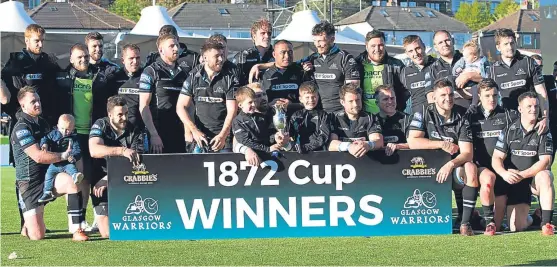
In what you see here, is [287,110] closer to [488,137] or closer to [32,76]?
[488,137]

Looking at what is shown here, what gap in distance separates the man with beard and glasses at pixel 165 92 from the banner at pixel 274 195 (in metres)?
1.20

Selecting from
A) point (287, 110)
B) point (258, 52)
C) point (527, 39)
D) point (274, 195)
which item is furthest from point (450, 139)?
point (527, 39)

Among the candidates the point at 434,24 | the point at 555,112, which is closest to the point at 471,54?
the point at 555,112

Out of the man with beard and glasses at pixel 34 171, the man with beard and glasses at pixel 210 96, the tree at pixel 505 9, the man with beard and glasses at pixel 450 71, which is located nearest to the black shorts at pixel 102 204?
the man with beard and glasses at pixel 34 171

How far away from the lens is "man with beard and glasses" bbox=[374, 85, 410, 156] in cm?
1070

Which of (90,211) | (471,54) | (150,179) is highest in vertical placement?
(471,54)

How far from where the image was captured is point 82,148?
11164 mm

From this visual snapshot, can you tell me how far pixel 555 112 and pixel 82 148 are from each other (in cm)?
586

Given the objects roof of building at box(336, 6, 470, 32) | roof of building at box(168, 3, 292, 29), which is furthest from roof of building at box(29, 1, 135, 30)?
roof of building at box(336, 6, 470, 32)

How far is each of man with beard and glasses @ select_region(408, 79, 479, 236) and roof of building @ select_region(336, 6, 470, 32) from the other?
8020cm

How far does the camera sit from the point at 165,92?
1132 centimetres

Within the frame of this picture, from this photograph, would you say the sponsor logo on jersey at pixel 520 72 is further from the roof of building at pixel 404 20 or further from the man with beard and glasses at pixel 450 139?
the roof of building at pixel 404 20

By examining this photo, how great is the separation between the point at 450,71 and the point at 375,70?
85 cm

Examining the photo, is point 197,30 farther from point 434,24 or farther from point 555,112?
point 555,112
